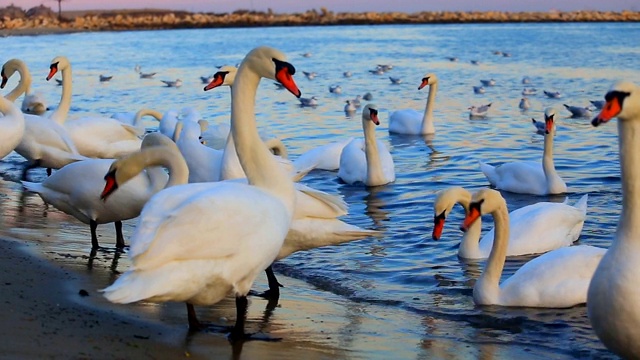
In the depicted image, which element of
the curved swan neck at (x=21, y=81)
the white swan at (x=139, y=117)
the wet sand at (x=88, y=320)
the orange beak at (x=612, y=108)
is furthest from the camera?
the white swan at (x=139, y=117)

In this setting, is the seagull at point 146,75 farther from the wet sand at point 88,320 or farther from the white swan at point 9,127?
the wet sand at point 88,320

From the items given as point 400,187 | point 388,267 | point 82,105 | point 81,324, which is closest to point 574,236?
point 388,267

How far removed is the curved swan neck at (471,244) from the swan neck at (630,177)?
367 centimetres

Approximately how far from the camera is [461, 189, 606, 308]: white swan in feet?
22.1

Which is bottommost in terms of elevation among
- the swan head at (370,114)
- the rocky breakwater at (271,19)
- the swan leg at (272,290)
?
the rocky breakwater at (271,19)

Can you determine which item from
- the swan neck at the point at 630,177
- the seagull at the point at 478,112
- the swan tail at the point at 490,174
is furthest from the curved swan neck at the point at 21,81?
the swan neck at the point at 630,177

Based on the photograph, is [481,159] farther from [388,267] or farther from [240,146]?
[240,146]

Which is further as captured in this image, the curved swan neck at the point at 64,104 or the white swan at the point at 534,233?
the curved swan neck at the point at 64,104

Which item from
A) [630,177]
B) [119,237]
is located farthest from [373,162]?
[630,177]

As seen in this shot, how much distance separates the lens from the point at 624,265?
14.2 ft

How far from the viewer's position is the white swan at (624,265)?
4.28 m

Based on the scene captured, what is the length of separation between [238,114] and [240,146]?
0.19 meters

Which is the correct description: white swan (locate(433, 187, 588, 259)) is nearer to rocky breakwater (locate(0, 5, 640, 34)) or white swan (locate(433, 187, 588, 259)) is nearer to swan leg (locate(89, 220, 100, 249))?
swan leg (locate(89, 220, 100, 249))

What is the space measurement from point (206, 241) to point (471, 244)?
3.80 metres
